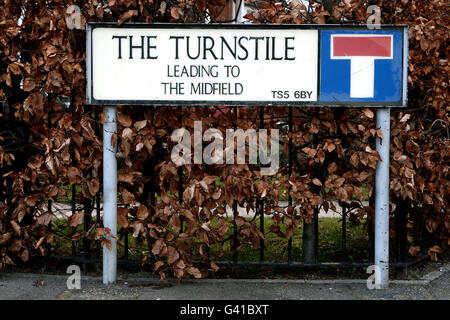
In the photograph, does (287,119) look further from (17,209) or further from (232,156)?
(17,209)

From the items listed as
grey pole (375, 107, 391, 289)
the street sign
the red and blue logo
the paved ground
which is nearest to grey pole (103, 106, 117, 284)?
the street sign

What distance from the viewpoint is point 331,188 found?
422 cm

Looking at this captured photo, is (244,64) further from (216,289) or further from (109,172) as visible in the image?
(216,289)

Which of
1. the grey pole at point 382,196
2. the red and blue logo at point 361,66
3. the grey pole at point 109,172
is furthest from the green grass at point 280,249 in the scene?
the red and blue logo at point 361,66

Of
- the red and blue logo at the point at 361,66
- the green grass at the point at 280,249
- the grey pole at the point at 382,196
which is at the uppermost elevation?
the red and blue logo at the point at 361,66

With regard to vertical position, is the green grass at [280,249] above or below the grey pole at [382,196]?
below

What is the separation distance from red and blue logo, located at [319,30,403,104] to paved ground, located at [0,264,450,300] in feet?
4.27

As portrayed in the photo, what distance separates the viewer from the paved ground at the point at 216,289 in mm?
3971

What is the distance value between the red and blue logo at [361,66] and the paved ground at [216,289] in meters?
1.30

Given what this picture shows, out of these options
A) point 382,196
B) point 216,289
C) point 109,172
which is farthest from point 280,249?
point 109,172

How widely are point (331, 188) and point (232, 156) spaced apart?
29.5 inches

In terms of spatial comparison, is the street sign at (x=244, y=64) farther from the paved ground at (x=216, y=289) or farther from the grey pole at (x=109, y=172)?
the paved ground at (x=216, y=289)

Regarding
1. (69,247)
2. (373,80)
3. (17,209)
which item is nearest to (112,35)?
(17,209)

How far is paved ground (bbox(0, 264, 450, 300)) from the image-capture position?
397 cm
